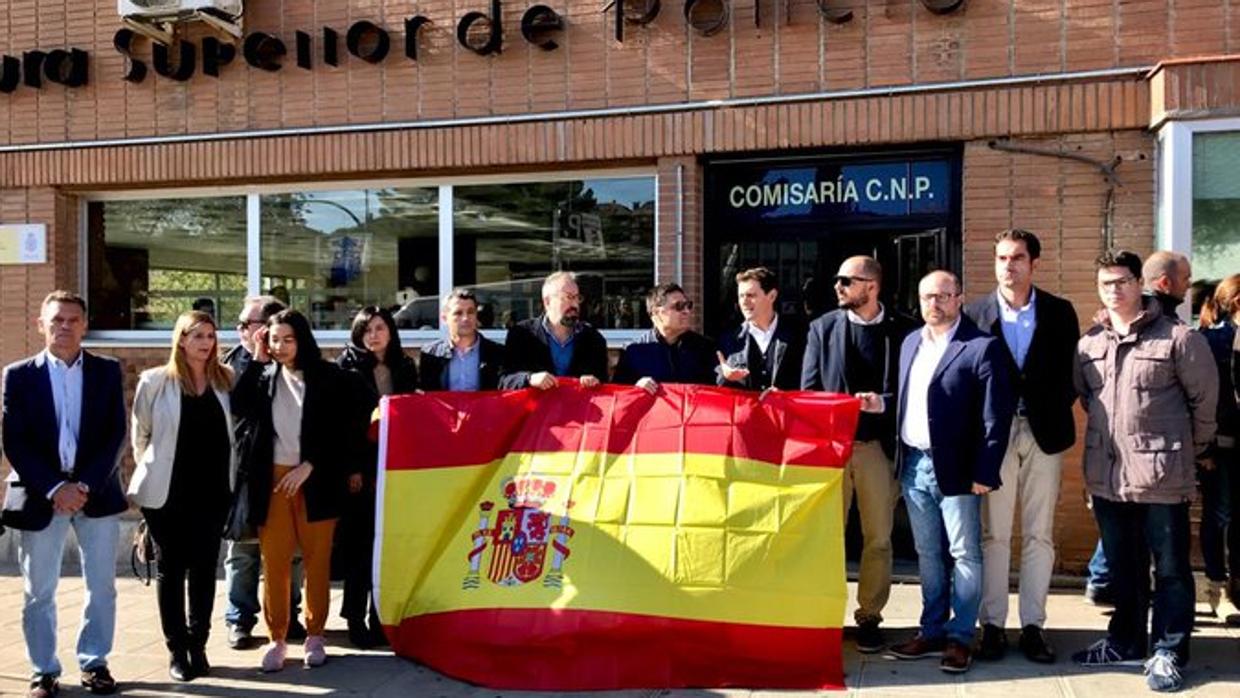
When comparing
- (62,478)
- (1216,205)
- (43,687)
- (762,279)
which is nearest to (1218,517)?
Answer: (1216,205)

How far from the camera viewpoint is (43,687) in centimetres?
514

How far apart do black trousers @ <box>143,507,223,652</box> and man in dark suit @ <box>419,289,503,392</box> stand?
1.34m

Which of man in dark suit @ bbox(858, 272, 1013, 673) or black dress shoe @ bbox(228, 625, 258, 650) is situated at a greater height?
man in dark suit @ bbox(858, 272, 1013, 673)

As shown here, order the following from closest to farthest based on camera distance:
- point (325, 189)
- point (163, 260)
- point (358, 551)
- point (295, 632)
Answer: point (358, 551) → point (295, 632) → point (325, 189) → point (163, 260)

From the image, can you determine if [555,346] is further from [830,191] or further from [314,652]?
[830,191]

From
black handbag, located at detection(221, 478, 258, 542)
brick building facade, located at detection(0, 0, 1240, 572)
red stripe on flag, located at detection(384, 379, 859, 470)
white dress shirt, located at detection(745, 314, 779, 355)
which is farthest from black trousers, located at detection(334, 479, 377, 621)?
brick building facade, located at detection(0, 0, 1240, 572)

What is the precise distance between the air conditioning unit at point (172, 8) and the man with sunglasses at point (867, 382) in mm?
5263

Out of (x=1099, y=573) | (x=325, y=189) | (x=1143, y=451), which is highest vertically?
(x=325, y=189)

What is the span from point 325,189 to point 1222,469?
6.39 metres

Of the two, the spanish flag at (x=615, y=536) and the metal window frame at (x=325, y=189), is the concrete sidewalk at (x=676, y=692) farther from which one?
the metal window frame at (x=325, y=189)

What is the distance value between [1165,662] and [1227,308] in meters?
1.94

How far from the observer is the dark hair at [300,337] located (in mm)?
5496

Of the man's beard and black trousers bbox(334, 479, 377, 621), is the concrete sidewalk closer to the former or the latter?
black trousers bbox(334, 479, 377, 621)

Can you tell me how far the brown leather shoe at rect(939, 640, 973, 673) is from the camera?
5.20m
